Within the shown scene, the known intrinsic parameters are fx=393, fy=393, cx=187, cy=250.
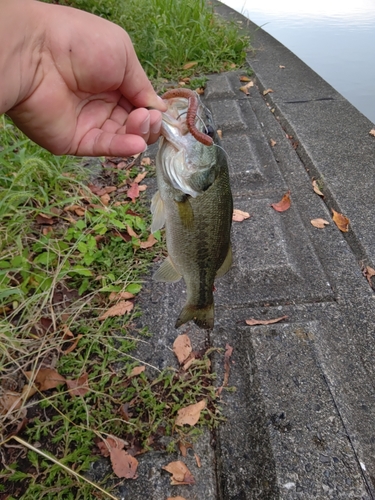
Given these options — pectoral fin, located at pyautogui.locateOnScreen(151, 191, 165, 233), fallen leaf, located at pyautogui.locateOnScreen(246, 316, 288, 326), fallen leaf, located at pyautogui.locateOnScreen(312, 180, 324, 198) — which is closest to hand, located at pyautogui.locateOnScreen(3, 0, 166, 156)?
pectoral fin, located at pyautogui.locateOnScreen(151, 191, 165, 233)

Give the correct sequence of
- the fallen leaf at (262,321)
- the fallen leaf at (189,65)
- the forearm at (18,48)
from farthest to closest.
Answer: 1. the fallen leaf at (189,65)
2. the fallen leaf at (262,321)
3. the forearm at (18,48)

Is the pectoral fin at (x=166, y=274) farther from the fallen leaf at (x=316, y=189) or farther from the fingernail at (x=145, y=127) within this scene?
the fallen leaf at (x=316, y=189)

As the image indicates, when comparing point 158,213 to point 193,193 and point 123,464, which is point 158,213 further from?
point 123,464

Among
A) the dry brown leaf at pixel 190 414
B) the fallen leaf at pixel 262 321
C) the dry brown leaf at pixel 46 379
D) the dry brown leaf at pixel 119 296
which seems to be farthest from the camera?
the dry brown leaf at pixel 119 296

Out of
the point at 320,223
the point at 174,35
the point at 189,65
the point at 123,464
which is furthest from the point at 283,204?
the point at 174,35

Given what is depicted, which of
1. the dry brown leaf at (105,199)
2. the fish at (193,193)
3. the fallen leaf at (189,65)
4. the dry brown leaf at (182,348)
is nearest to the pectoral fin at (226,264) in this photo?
the fish at (193,193)

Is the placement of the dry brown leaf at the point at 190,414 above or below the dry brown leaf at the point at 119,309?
below

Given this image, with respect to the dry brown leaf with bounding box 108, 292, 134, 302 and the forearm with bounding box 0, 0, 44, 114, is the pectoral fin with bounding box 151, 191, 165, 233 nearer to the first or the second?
the forearm with bounding box 0, 0, 44, 114
